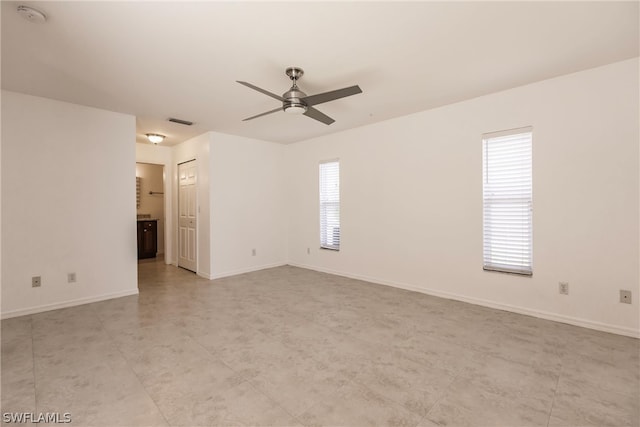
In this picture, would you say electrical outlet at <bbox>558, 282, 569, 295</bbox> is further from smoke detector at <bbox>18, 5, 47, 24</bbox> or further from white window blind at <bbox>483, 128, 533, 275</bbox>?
smoke detector at <bbox>18, 5, 47, 24</bbox>

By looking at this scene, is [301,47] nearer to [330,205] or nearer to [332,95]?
[332,95]

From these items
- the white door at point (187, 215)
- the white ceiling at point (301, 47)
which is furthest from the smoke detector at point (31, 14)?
the white door at point (187, 215)

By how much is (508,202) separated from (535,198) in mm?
273

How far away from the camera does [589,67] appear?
284cm

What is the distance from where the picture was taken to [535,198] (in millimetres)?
3193

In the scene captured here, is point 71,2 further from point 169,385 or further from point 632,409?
point 632,409

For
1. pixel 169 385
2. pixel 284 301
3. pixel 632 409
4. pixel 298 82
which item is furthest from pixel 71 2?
pixel 632 409

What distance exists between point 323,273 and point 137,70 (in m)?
4.06

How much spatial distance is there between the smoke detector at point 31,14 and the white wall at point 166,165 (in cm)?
401

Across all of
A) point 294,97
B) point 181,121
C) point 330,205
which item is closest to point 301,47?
point 294,97

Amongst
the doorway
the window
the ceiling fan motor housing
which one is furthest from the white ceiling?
the doorway

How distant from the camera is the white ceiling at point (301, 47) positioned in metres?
1.99

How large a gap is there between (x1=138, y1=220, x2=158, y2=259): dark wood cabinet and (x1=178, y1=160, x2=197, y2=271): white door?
1.44 metres

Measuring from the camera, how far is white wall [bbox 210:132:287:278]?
5094 mm
